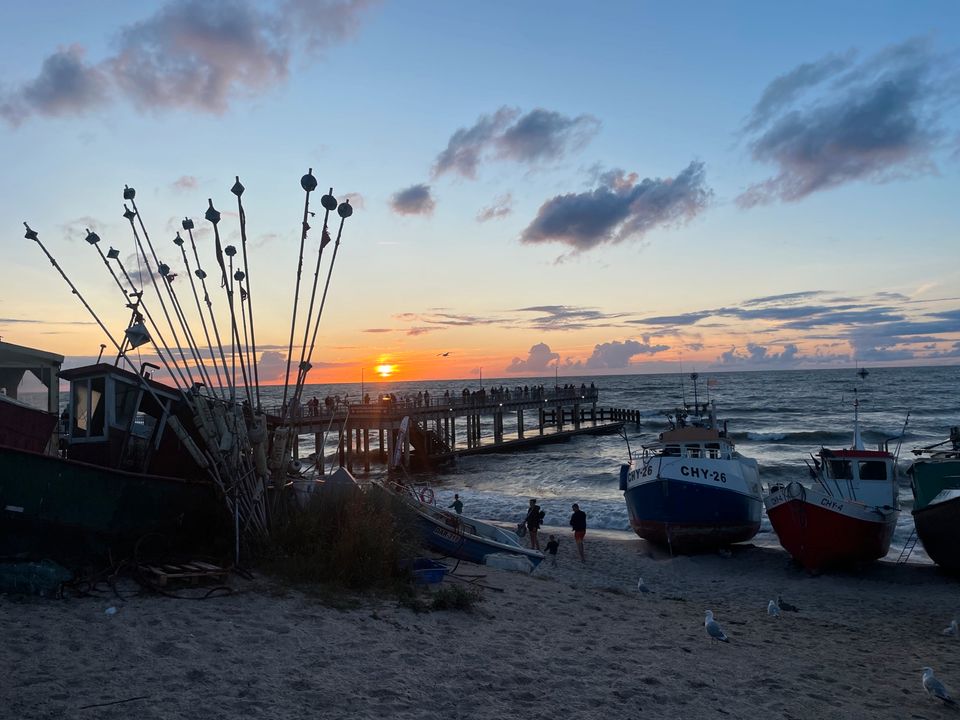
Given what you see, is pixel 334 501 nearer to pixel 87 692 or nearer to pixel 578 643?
pixel 578 643

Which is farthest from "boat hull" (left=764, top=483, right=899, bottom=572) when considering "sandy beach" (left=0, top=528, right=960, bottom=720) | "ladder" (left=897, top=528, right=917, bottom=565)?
"sandy beach" (left=0, top=528, right=960, bottom=720)

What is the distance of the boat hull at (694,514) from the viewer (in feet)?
66.5

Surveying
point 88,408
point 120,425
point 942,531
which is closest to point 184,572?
point 120,425

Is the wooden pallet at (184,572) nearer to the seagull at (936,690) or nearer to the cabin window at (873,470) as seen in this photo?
the seagull at (936,690)

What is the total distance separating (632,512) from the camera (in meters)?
22.2

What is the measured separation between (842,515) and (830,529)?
1.53 ft

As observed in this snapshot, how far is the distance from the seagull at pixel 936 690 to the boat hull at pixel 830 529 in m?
9.87

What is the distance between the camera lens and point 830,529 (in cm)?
1797

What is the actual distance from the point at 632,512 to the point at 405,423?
764 cm

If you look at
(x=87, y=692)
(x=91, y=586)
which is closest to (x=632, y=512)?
(x=91, y=586)

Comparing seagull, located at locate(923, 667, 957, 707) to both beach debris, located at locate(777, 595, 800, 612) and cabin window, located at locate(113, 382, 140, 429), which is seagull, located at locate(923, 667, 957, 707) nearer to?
beach debris, located at locate(777, 595, 800, 612)

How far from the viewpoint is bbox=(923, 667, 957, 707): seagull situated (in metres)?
8.40

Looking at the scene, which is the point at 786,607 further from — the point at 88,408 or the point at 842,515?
the point at 88,408

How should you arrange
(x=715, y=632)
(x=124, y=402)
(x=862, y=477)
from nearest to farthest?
(x=715, y=632)
(x=124, y=402)
(x=862, y=477)
